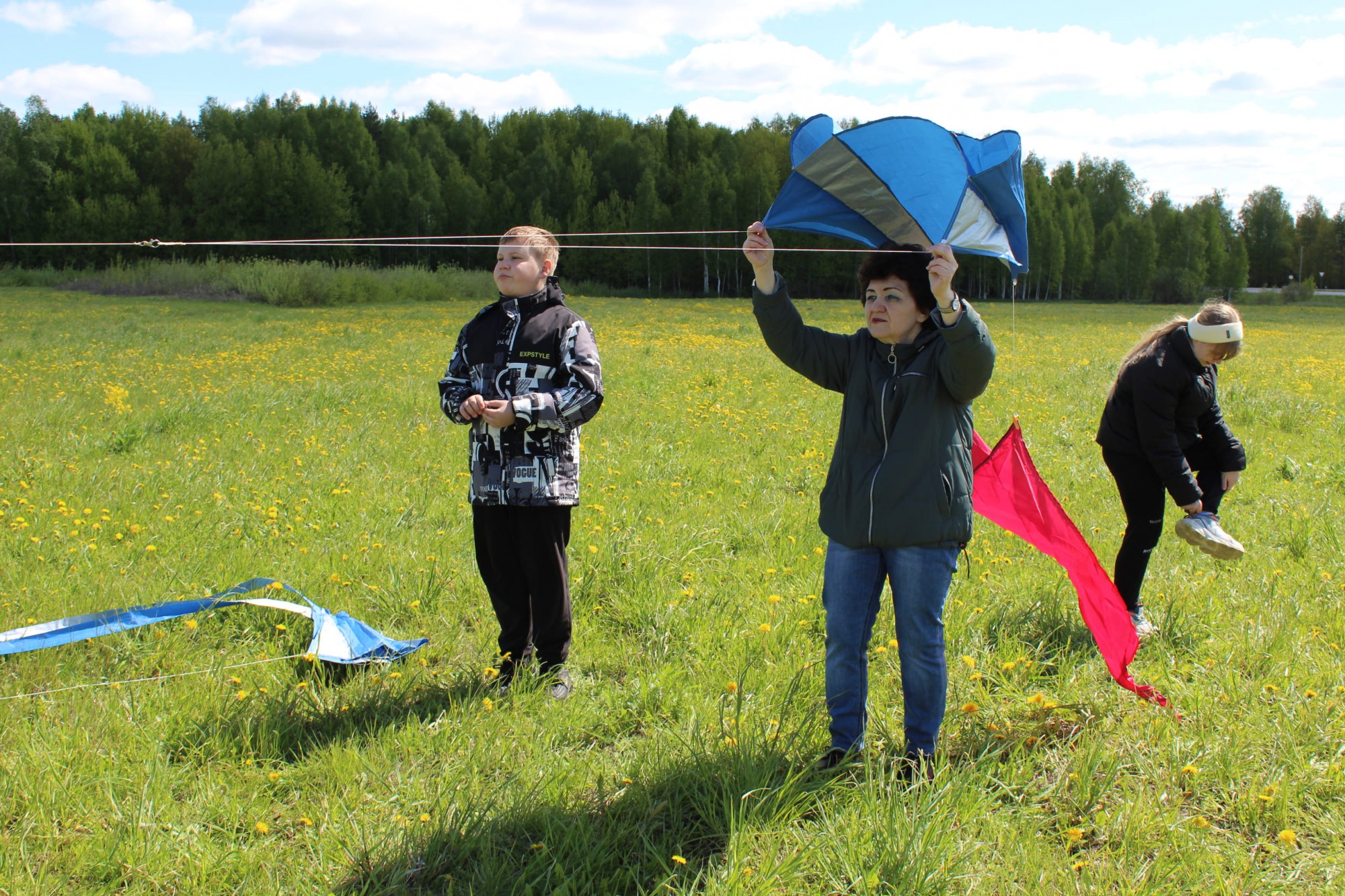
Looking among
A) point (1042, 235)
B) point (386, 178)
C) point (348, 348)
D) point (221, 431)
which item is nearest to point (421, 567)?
point (221, 431)

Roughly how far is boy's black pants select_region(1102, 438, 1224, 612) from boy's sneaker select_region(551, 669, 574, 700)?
2695mm

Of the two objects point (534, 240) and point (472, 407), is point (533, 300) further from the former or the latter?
point (472, 407)

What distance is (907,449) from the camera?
2.97 metres

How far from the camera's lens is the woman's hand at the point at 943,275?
2.69 m

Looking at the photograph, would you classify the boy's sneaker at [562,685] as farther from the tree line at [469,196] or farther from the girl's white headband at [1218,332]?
the tree line at [469,196]

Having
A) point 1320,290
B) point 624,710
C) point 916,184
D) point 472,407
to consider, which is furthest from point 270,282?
point 1320,290

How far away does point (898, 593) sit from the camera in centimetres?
301

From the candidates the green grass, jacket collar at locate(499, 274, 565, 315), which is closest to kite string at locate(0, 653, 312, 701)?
jacket collar at locate(499, 274, 565, 315)

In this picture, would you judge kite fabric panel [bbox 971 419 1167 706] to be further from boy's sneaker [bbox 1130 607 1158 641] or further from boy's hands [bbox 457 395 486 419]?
boy's hands [bbox 457 395 486 419]

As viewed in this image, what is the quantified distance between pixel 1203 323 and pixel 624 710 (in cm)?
322

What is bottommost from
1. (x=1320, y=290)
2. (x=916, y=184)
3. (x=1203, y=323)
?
(x=1203, y=323)

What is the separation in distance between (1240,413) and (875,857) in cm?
1107

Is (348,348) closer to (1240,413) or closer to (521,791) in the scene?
(1240,413)

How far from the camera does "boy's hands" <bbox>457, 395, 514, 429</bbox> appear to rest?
3.46 meters
